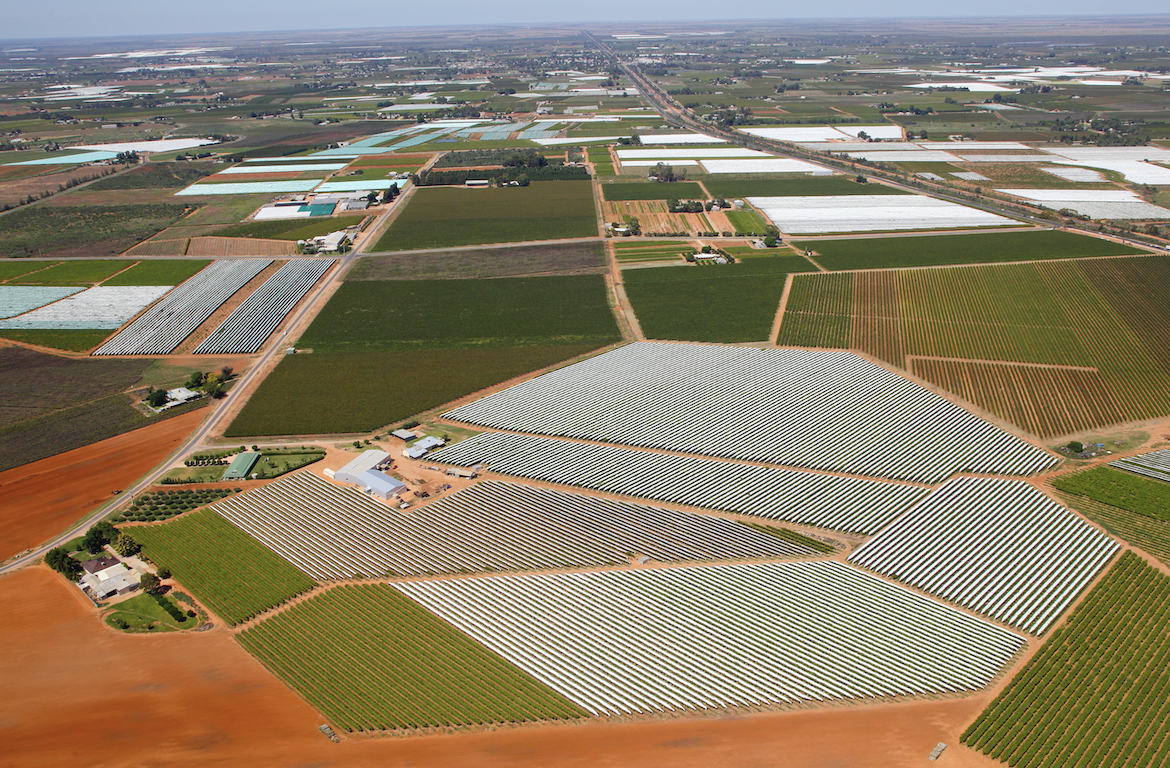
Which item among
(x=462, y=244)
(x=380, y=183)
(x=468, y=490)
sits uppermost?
(x=380, y=183)

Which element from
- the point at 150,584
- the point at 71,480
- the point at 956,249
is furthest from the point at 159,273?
the point at 956,249

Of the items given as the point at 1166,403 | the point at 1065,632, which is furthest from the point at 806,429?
the point at 1166,403

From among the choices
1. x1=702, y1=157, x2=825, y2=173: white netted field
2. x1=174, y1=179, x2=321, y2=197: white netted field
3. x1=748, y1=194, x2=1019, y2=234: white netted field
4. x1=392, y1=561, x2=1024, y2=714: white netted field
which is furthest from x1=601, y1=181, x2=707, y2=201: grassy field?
x1=392, y1=561, x2=1024, y2=714: white netted field

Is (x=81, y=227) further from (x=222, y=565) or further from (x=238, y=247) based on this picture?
(x=222, y=565)

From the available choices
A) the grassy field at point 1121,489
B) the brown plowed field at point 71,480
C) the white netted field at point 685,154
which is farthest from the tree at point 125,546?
the white netted field at point 685,154

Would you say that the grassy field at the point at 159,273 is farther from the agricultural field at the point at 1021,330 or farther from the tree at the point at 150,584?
the agricultural field at the point at 1021,330

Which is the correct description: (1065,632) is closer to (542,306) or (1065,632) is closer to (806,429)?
(806,429)

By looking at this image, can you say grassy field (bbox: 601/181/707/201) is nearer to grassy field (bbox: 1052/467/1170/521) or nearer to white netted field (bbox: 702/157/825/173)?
white netted field (bbox: 702/157/825/173)
